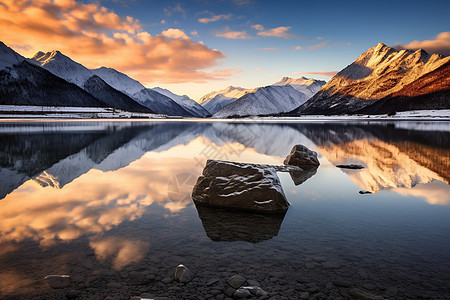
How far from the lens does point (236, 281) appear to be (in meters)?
6.30

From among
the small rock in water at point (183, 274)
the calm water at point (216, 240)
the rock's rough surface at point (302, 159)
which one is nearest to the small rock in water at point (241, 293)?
the calm water at point (216, 240)

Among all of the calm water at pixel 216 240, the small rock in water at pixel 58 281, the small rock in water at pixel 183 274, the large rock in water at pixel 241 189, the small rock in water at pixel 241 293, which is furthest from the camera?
the large rock in water at pixel 241 189

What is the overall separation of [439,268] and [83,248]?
8.79m

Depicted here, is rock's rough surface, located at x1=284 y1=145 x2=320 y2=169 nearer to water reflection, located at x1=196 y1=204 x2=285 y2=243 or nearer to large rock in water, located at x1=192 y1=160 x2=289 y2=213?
large rock in water, located at x1=192 y1=160 x2=289 y2=213

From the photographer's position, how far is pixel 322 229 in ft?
31.0

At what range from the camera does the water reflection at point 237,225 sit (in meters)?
9.02

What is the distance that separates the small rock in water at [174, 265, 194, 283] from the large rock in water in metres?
5.40

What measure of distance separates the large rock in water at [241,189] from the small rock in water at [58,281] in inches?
262

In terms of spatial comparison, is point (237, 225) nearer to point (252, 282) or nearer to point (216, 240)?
point (216, 240)

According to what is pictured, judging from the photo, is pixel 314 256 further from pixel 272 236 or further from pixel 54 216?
pixel 54 216

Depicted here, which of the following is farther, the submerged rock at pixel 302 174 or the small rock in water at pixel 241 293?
the submerged rock at pixel 302 174

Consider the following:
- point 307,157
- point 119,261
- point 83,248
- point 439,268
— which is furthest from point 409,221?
point 307,157

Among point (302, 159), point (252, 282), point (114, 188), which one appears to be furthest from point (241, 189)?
point (302, 159)

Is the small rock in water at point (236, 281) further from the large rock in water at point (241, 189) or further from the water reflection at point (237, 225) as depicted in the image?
the large rock in water at point (241, 189)
